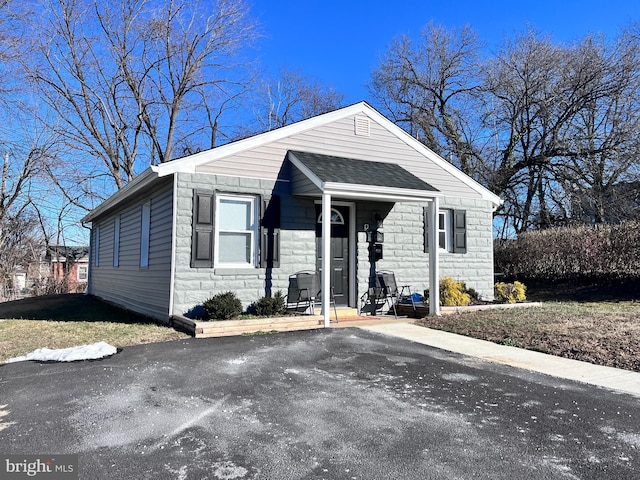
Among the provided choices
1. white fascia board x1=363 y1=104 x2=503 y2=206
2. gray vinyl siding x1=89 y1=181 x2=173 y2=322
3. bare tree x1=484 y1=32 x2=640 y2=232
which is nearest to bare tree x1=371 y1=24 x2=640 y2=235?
bare tree x1=484 y1=32 x2=640 y2=232

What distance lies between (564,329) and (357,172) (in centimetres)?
462

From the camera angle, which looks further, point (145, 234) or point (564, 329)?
point (145, 234)

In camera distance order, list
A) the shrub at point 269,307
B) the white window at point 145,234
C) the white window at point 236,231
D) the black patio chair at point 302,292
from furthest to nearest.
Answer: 1. the white window at point 145,234
2. the black patio chair at point 302,292
3. the white window at point 236,231
4. the shrub at point 269,307

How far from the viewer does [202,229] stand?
27.1 feet

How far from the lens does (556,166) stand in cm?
2080

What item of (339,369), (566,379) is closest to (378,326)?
(339,369)

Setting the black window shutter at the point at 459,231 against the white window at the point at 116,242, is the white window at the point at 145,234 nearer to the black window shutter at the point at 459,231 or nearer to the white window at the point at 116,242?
the white window at the point at 116,242

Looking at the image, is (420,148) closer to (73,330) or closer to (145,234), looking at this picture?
(145,234)

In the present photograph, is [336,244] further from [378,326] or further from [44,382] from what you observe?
[44,382]

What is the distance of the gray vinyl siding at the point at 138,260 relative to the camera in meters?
8.65

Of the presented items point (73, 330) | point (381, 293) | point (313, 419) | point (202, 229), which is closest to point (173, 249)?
point (202, 229)

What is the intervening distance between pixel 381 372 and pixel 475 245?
735 cm

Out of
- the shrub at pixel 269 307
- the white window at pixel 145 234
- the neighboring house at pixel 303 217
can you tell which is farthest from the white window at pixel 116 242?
the shrub at pixel 269 307

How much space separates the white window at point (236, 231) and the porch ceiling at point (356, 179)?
1066mm
